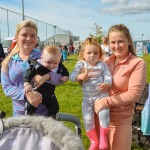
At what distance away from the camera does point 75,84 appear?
10.4 meters

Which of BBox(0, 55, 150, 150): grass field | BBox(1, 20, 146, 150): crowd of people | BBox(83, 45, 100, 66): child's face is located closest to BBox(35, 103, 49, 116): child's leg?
BBox(1, 20, 146, 150): crowd of people

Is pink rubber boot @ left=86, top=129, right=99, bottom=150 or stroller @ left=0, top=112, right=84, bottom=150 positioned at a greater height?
stroller @ left=0, top=112, right=84, bottom=150

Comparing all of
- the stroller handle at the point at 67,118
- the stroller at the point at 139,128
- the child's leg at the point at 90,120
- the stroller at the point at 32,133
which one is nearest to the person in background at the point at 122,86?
the child's leg at the point at 90,120

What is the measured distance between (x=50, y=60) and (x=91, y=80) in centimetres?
46

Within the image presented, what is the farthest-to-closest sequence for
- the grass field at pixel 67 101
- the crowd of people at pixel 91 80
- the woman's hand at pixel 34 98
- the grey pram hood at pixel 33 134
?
the grass field at pixel 67 101 < the crowd of people at pixel 91 80 < the woman's hand at pixel 34 98 < the grey pram hood at pixel 33 134

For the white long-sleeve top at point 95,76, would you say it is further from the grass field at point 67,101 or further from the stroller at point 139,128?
the grass field at point 67,101

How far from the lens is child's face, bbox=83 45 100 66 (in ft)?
9.36

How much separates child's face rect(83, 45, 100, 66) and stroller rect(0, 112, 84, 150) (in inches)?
46.3

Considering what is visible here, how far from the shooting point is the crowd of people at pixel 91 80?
2648 millimetres

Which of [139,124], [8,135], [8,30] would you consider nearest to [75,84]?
[139,124]

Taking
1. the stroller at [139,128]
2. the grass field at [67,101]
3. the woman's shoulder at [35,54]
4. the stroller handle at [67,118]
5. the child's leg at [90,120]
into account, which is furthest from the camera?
the grass field at [67,101]

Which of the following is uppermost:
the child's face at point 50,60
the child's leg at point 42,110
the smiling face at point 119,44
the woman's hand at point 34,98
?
the smiling face at point 119,44

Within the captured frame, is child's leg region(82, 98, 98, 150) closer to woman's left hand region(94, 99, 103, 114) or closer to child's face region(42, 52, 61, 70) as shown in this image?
woman's left hand region(94, 99, 103, 114)

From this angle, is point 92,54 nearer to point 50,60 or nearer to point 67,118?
point 50,60
